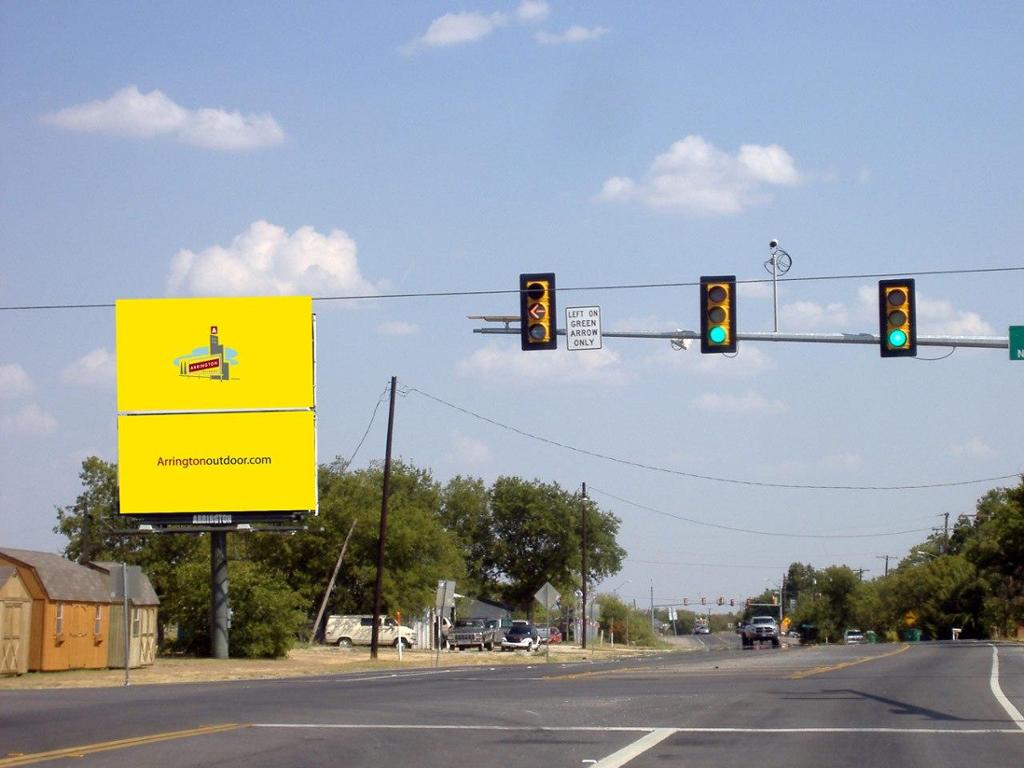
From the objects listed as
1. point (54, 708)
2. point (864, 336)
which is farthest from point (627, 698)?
point (54, 708)

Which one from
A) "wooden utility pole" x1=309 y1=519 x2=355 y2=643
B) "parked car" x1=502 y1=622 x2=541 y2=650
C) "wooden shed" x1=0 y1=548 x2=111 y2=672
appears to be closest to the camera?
"wooden shed" x1=0 y1=548 x2=111 y2=672

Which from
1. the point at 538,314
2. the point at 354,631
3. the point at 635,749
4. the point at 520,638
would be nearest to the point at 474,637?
the point at 520,638

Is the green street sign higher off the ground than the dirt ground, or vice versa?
the green street sign

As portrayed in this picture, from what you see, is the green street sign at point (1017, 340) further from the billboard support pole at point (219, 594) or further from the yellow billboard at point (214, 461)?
the billboard support pole at point (219, 594)

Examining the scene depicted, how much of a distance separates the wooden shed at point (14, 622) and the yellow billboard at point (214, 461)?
31.8 ft

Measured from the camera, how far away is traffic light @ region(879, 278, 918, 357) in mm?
21141

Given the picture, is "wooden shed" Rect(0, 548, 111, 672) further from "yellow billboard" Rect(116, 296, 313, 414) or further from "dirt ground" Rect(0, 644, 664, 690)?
"yellow billboard" Rect(116, 296, 313, 414)

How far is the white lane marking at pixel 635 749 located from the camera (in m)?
12.7

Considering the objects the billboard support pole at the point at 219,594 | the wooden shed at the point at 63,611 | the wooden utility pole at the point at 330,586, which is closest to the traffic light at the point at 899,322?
the wooden shed at the point at 63,611

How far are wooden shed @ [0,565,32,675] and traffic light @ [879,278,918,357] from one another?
2359cm

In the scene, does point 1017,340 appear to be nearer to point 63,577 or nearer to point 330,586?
point 63,577

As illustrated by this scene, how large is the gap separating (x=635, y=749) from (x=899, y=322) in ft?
33.4

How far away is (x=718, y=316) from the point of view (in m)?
21.2

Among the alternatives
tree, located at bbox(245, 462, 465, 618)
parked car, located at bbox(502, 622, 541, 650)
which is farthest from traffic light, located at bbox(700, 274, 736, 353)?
tree, located at bbox(245, 462, 465, 618)
